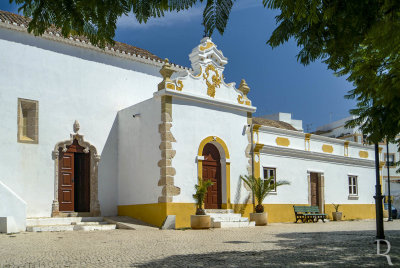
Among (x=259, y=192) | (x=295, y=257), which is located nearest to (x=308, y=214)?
(x=259, y=192)

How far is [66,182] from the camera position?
15945 mm

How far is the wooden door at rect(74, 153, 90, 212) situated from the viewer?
53.9 ft

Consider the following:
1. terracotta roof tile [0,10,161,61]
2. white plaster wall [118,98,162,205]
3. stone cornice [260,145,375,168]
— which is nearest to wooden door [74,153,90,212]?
white plaster wall [118,98,162,205]

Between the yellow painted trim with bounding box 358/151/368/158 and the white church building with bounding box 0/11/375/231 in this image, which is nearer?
the white church building with bounding box 0/11/375/231

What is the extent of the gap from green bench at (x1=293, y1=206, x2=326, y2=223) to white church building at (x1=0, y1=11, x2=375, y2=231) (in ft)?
1.55

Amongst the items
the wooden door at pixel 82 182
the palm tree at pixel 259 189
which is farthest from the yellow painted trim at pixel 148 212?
the palm tree at pixel 259 189

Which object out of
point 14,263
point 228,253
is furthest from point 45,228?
point 228,253

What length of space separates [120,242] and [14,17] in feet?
31.8

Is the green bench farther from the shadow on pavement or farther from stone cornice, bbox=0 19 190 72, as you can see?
the shadow on pavement

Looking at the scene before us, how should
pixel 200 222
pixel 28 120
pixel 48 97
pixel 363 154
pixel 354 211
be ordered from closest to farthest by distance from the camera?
1. pixel 200 222
2. pixel 28 120
3. pixel 48 97
4. pixel 354 211
5. pixel 363 154

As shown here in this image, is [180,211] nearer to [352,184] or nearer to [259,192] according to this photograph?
[259,192]

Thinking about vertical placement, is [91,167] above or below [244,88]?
below

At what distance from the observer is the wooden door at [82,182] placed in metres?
16.4

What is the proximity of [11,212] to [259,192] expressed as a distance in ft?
29.2
